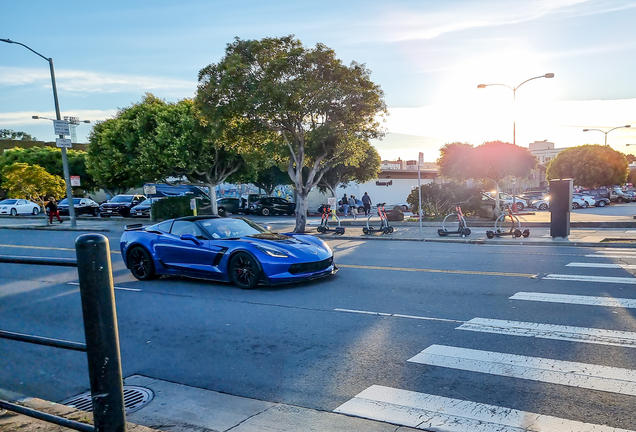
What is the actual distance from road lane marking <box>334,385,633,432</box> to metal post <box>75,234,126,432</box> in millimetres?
2363

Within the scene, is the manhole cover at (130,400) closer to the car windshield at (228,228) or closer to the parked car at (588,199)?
the car windshield at (228,228)

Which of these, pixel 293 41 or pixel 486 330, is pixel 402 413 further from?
pixel 293 41

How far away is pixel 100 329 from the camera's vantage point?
2.33m

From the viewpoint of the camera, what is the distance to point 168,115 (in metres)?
30.8

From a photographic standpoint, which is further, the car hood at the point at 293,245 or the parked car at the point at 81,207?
the parked car at the point at 81,207

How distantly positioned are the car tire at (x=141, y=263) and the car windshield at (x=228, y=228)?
1.51 meters

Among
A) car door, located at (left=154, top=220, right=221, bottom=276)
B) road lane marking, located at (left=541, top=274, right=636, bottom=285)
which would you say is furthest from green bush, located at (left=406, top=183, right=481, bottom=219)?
car door, located at (left=154, top=220, right=221, bottom=276)

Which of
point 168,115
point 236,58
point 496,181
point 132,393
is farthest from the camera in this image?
point 496,181

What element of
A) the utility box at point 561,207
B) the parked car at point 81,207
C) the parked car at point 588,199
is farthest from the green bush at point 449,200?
the parked car at point 81,207

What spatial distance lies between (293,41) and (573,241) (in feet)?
45.4

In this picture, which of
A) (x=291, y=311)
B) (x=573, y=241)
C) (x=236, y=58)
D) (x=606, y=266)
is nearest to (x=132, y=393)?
(x=291, y=311)

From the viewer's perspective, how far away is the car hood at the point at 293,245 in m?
9.49

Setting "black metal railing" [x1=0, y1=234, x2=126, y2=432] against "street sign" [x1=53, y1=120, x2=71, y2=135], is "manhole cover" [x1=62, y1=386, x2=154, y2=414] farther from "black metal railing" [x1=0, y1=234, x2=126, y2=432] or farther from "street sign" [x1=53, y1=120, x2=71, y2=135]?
"street sign" [x1=53, y1=120, x2=71, y2=135]

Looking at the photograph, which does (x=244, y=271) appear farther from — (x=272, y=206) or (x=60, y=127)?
(x=272, y=206)
